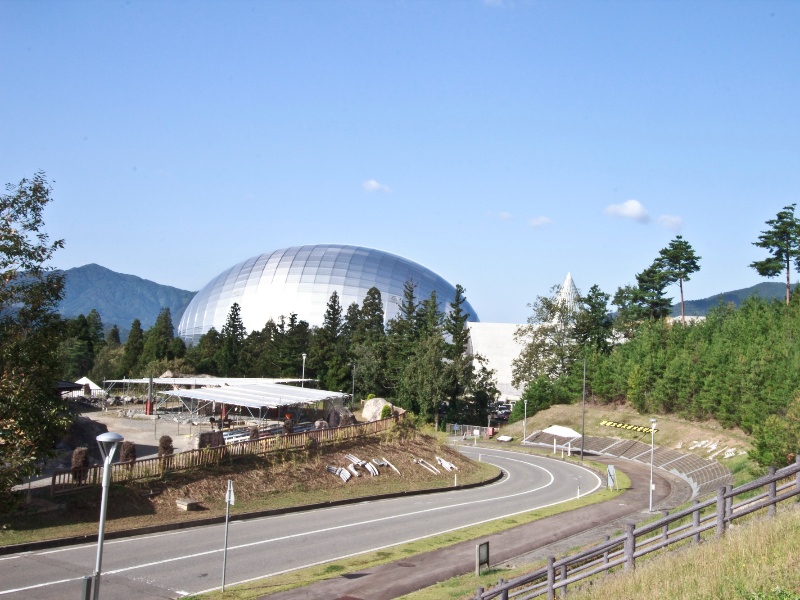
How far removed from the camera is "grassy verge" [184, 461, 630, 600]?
16.7 m

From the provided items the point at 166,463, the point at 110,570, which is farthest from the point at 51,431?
the point at 166,463

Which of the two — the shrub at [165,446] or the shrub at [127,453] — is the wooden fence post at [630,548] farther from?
the shrub at [165,446]

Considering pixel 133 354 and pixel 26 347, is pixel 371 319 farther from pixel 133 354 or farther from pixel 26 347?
pixel 26 347

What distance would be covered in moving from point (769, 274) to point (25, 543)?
2794 inches

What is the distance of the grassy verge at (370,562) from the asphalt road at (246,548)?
0.60m

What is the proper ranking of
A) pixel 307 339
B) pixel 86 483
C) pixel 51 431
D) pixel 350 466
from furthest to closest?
pixel 307 339 < pixel 350 466 < pixel 86 483 < pixel 51 431

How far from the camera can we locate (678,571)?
11.3 m

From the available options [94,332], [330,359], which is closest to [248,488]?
[330,359]

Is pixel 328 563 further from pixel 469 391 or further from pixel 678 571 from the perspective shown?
pixel 469 391

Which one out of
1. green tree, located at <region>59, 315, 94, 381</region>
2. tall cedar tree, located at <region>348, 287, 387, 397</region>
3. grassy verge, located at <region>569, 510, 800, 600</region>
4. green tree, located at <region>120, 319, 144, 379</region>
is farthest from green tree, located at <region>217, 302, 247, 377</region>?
grassy verge, located at <region>569, 510, 800, 600</region>

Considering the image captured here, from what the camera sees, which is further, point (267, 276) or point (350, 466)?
point (267, 276)

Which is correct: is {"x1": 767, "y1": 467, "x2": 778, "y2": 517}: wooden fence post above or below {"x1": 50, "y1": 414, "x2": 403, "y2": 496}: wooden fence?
above

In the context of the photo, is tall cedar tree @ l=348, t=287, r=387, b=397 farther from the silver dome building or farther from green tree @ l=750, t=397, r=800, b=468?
green tree @ l=750, t=397, r=800, b=468

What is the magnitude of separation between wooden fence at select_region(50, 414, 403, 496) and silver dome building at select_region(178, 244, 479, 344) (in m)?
72.1
